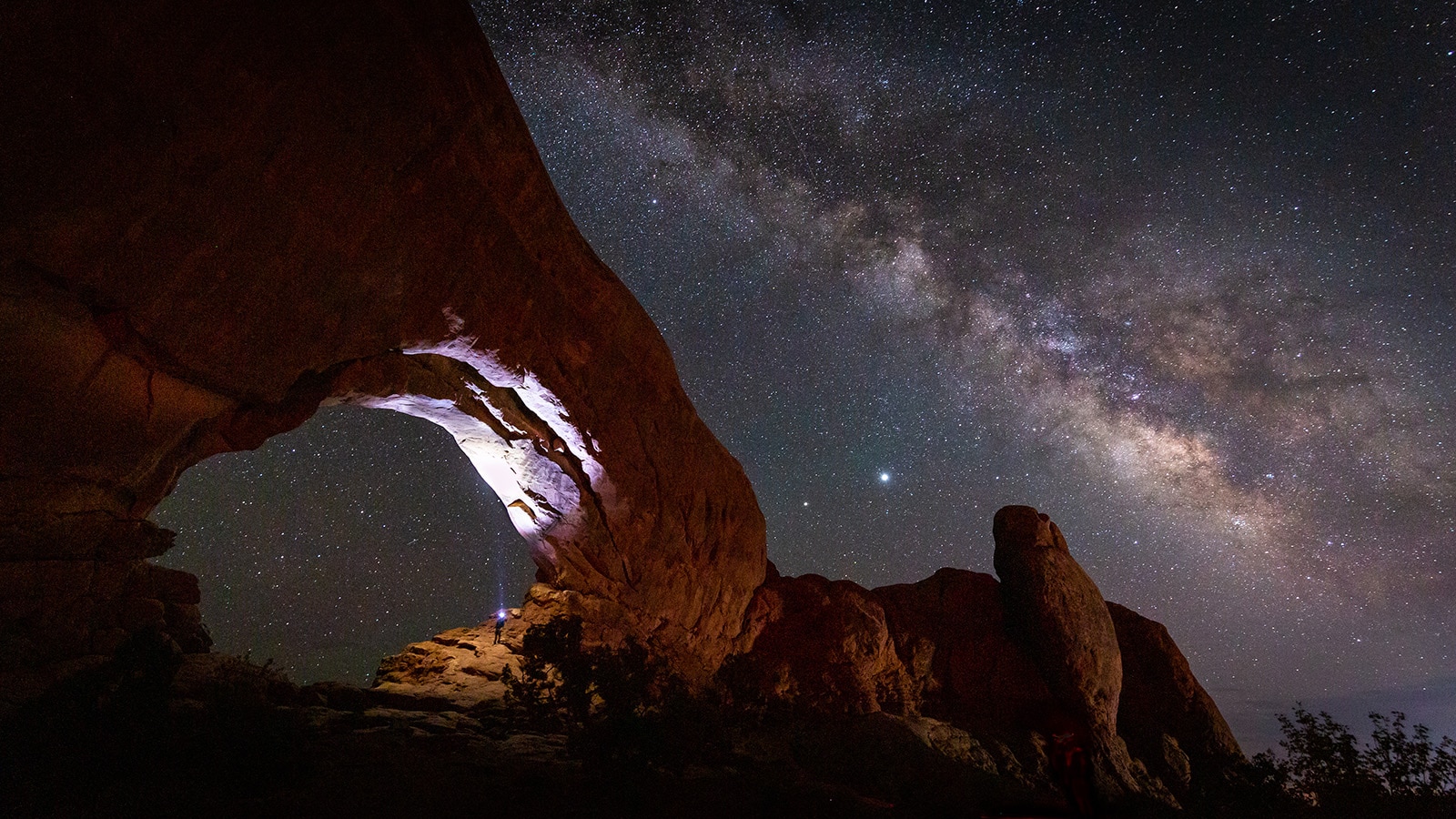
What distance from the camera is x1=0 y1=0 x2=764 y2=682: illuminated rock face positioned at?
8148 millimetres

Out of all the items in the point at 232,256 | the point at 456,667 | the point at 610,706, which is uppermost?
the point at 232,256

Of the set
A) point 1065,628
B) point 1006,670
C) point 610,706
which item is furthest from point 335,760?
point 1065,628

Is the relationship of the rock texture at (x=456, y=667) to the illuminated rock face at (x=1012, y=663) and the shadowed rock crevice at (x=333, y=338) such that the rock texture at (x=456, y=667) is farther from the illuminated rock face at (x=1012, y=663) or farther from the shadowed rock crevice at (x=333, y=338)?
the illuminated rock face at (x=1012, y=663)

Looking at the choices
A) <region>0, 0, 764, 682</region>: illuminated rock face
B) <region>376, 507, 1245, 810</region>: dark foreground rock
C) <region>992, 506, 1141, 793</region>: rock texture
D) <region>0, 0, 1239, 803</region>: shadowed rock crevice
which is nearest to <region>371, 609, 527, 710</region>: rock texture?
<region>0, 0, 1239, 803</region>: shadowed rock crevice

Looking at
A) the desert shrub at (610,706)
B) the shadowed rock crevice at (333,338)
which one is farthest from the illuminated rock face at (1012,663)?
the desert shrub at (610,706)

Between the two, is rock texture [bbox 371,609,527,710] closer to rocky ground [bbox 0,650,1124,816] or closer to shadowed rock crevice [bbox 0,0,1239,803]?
shadowed rock crevice [bbox 0,0,1239,803]

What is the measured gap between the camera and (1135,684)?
24.3 meters

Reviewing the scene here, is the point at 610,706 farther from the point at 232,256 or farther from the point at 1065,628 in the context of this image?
the point at 1065,628

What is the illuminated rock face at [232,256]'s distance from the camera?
26.7 feet

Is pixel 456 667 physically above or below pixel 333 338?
below

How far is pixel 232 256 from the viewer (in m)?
9.86

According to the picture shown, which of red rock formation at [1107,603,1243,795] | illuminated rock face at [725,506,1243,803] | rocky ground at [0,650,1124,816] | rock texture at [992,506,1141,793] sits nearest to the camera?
rocky ground at [0,650,1124,816]

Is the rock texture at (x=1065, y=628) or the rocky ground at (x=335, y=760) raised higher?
the rock texture at (x=1065, y=628)

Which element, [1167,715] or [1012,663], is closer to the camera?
[1012,663]
